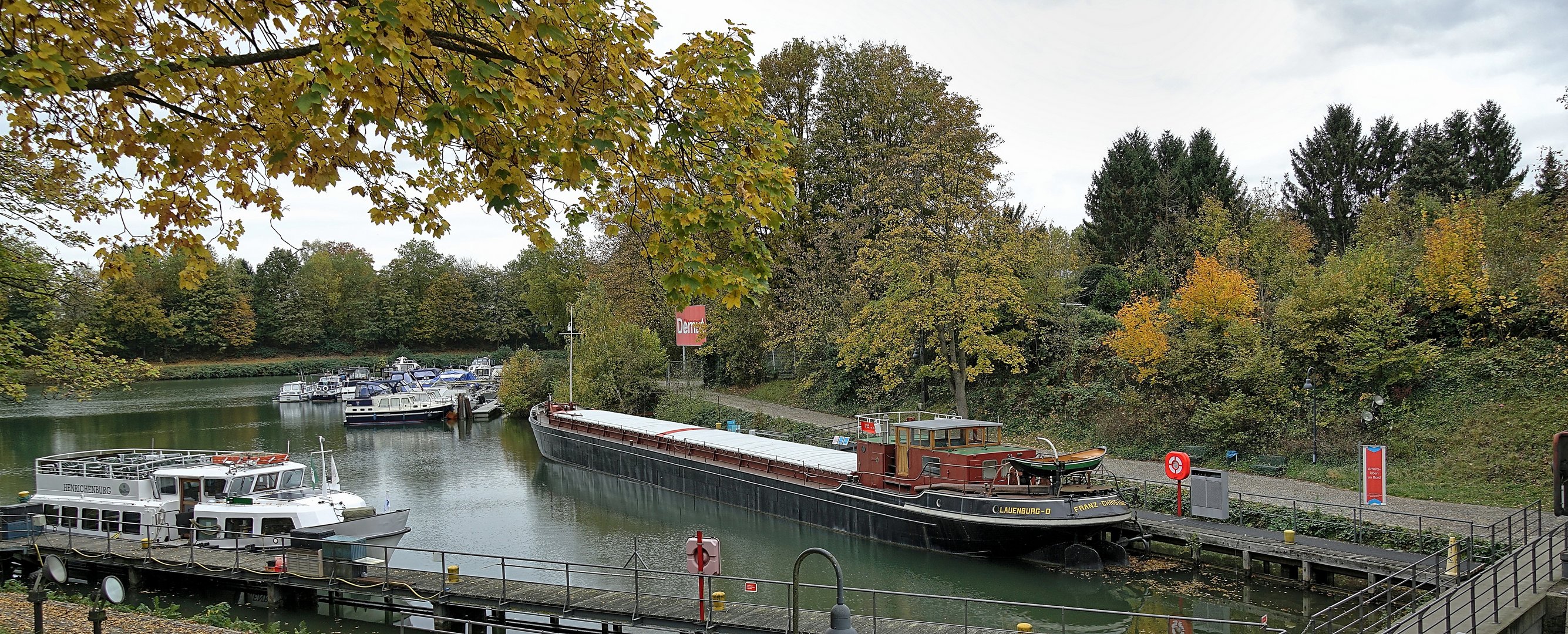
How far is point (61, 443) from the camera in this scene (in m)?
42.1

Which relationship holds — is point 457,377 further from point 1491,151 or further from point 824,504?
point 1491,151

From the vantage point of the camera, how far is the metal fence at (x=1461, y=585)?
12.1 m

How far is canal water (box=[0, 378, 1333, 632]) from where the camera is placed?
17688 mm

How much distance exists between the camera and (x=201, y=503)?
2044 cm

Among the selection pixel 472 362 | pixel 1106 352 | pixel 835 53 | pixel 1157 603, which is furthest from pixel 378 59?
pixel 472 362

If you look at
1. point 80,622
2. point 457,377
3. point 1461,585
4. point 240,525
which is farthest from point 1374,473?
point 457,377

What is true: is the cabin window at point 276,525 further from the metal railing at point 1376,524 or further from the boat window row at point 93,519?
the metal railing at point 1376,524

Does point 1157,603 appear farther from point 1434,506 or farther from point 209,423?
point 209,423

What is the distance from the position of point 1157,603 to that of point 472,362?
79.7 meters

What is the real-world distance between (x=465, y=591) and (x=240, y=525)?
24.4 feet

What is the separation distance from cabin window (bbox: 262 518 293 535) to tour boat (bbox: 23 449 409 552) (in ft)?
0.06

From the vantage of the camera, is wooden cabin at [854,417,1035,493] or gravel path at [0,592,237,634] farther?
wooden cabin at [854,417,1035,493]

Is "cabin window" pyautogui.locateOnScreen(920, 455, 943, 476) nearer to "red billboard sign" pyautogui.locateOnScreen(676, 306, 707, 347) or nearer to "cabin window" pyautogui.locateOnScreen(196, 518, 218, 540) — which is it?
"cabin window" pyautogui.locateOnScreen(196, 518, 218, 540)

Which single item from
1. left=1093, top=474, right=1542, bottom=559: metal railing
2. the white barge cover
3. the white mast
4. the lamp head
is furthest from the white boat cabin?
the white mast
